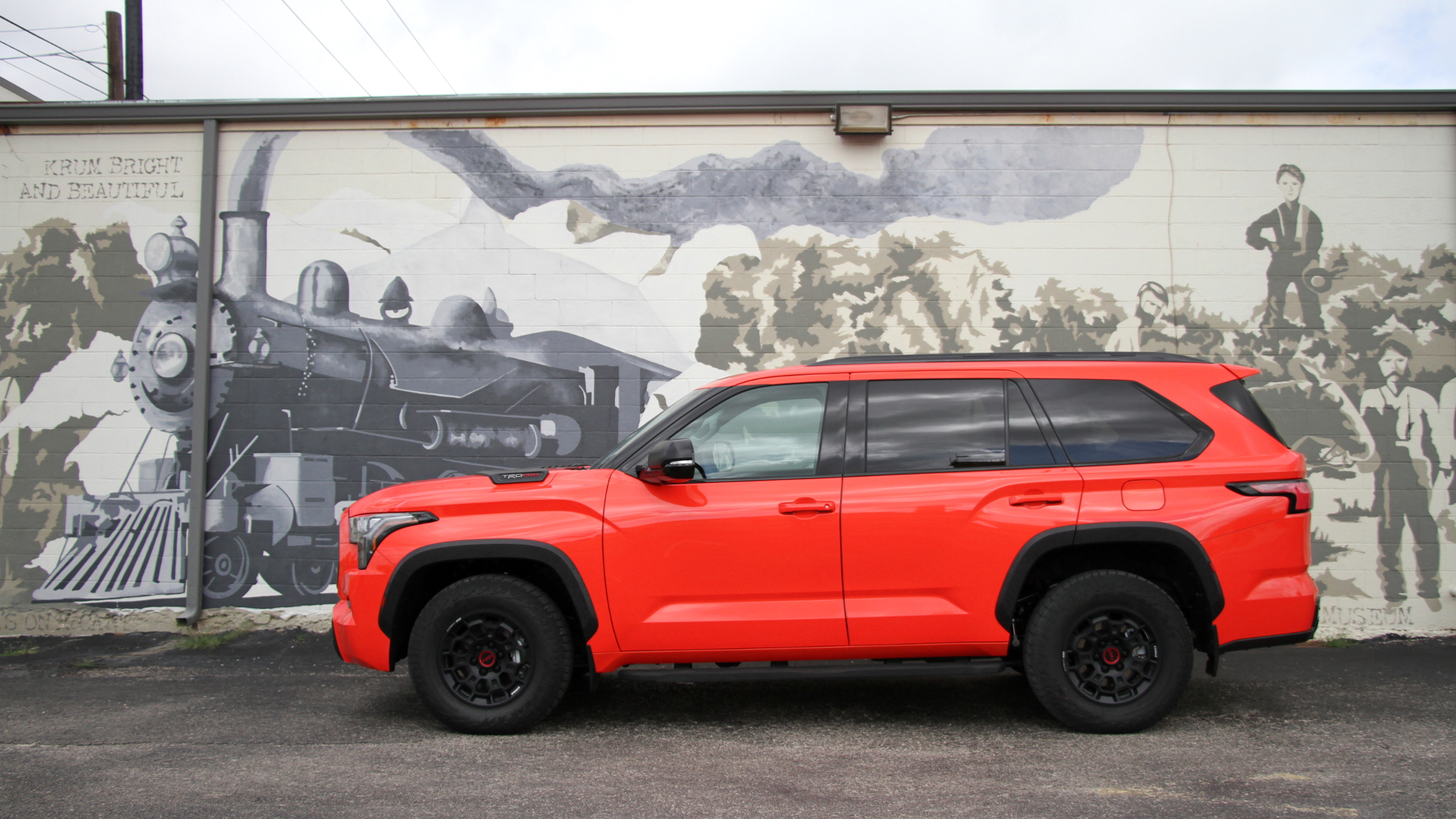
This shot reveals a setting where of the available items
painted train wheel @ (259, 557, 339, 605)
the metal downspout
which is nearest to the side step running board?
painted train wheel @ (259, 557, 339, 605)

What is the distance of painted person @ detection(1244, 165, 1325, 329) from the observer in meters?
7.16

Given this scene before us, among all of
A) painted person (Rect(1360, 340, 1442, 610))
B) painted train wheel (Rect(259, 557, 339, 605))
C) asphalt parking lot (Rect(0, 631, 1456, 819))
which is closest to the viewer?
asphalt parking lot (Rect(0, 631, 1456, 819))

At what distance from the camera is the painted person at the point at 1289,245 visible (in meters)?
7.16

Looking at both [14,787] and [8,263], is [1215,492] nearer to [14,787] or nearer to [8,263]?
[14,787]

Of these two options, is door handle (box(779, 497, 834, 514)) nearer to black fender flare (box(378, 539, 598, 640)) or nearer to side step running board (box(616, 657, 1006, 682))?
side step running board (box(616, 657, 1006, 682))

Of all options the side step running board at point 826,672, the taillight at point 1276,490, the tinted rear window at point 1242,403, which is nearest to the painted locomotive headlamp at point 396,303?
the side step running board at point 826,672

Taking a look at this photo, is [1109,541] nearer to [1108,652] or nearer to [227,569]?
[1108,652]

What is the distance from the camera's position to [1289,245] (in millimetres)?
7230

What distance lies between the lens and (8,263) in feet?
24.8

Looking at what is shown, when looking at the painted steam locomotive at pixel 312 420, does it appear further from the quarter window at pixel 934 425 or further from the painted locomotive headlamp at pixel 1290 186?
the painted locomotive headlamp at pixel 1290 186

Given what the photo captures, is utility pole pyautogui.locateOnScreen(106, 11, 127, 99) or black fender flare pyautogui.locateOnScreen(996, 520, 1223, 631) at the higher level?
utility pole pyautogui.locateOnScreen(106, 11, 127, 99)

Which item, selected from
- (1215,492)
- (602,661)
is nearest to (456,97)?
(602,661)

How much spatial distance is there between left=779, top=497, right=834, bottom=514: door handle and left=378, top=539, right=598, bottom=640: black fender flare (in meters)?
1.02

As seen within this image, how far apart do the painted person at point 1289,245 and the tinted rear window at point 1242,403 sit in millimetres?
3161
